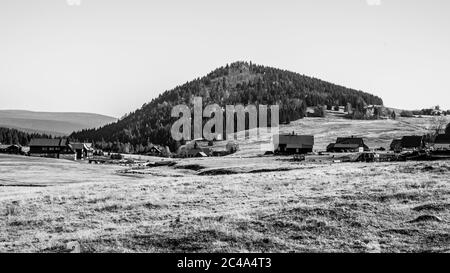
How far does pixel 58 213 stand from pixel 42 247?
32.6 ft

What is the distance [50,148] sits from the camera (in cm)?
16788

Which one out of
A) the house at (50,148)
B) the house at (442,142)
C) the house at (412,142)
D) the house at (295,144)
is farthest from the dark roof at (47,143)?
the house at (442,142)

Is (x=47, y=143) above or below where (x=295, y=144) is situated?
below

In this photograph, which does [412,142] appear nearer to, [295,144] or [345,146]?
[345,146]

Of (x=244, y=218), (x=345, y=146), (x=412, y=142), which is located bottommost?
(x=244, y=218)

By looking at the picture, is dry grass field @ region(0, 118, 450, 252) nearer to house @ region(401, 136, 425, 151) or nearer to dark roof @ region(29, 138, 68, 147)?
house @ region(401, 136, 425, 151)

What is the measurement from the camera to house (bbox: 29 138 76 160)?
167125mm

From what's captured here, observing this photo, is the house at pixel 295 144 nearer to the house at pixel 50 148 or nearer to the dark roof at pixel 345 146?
the dark roof at pixel 345 146

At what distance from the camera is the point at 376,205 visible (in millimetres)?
29016

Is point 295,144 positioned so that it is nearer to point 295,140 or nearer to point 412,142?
point 295,140

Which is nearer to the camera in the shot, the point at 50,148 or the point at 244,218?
the point at 244,218

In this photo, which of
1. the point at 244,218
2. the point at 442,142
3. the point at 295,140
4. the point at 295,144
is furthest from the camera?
the point at 295,140

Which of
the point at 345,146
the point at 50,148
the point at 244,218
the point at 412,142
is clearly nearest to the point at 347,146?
the point at 345,146

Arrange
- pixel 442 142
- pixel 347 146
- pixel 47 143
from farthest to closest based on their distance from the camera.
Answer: pixel 47 143, pixel 347 146, pixel 442 142
